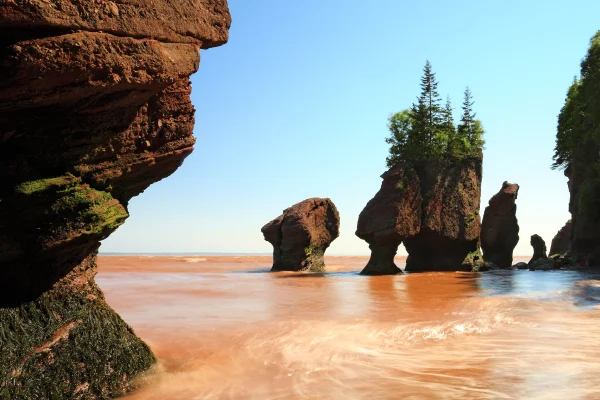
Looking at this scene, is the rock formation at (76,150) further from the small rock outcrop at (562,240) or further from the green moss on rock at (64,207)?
the small rock outcrop at (562,240)

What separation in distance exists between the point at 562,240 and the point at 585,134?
20.2 metres

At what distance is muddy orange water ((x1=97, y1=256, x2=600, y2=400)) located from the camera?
7.36 meters

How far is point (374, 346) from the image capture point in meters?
10.1

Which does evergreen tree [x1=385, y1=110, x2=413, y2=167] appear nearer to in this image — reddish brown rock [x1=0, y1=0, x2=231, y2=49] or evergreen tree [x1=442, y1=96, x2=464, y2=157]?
evergreen tree [x1=442, y1=96, x2=464, y2=157]

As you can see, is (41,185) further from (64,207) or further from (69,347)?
(69,347)

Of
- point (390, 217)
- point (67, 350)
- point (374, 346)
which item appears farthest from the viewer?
point (390, 217)

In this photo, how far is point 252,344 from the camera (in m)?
10.3

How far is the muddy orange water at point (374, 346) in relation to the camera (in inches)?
290

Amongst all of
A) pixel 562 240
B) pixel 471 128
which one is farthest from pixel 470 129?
pixel 562 240

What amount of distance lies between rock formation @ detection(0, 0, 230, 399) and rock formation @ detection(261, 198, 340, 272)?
3049cm

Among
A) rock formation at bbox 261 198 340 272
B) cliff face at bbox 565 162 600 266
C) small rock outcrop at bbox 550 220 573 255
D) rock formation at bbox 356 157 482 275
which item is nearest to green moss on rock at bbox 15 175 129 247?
rock formation at bbox 356 157 482 275

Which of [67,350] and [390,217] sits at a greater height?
[390,217]

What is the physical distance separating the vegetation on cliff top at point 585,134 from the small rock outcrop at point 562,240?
812 centimetres

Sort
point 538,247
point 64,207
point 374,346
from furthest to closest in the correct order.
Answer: point 538,247
point 374,346
point 64,207
